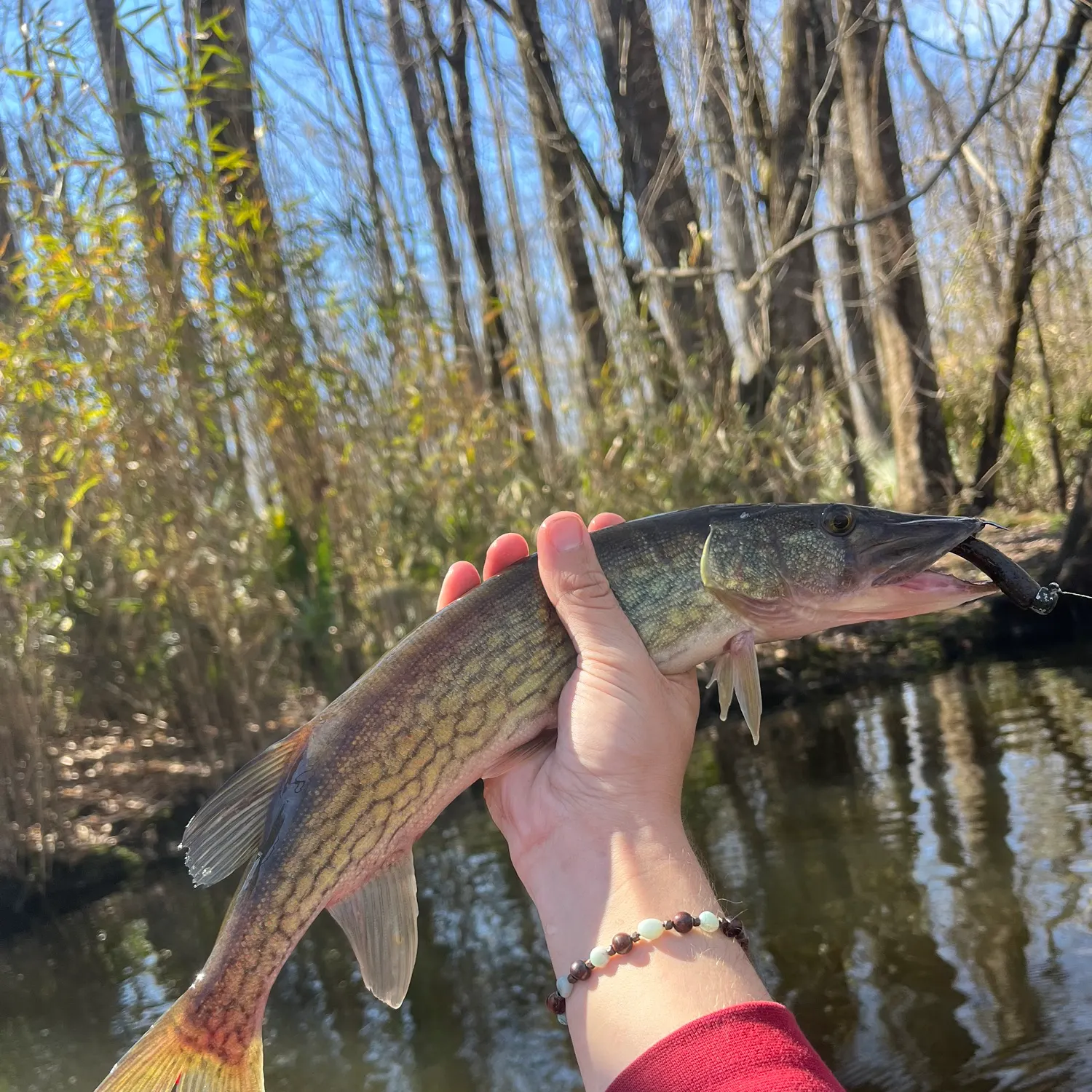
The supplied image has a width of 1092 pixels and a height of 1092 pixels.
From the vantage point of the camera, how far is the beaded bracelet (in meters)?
1.77

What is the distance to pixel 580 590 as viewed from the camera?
7.20 feet

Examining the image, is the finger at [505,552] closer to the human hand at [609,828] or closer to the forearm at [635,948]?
the human hand at [609,828]

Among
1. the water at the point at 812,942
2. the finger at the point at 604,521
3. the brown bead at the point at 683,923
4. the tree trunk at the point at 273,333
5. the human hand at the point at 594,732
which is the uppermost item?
the tree trunk at the point at 273,333

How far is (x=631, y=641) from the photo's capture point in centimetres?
223

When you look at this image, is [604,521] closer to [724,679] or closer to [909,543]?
[724,679]

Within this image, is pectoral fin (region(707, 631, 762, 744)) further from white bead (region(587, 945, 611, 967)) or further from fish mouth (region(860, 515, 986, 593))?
white bead (region(587, 945, 611, 967))

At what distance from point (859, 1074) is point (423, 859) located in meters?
3.43

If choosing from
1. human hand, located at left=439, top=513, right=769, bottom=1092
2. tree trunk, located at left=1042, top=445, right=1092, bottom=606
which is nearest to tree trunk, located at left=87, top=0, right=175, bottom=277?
human hand, located at left=439, top=513, right=769, bottom=1092

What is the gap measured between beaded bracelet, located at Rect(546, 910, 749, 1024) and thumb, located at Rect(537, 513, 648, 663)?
2.00 feet

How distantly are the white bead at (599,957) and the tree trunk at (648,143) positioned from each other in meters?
7.41

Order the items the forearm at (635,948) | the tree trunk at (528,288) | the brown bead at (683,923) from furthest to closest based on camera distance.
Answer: the tree trunk at (528,288) → the brown bead at (683,923) → the forearm at (635,948)

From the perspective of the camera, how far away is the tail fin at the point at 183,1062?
6.09 ft

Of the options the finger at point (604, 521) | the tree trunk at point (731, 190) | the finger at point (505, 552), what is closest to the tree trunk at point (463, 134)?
the tree trunk at point (731, 190)

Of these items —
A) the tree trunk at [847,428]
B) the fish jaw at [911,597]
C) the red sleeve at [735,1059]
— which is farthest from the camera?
the tree trunk at [847,428]
